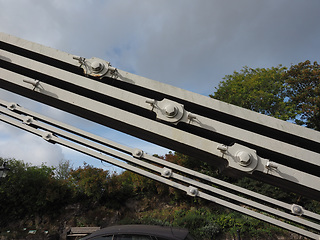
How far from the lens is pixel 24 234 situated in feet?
45.1

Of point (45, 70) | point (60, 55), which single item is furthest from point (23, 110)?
point (60, 55)

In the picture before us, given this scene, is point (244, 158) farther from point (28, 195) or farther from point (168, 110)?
point (28, 195)

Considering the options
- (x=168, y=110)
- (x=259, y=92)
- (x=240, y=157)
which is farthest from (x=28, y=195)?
(x=259, y=92)

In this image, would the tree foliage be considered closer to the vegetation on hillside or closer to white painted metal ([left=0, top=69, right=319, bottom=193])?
the vegetation on hillside

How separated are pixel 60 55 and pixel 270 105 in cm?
2126

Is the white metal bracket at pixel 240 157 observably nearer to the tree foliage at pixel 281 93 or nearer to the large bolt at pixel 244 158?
the large bolt at pixel 244 158

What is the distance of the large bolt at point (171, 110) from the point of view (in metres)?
Result: 4.38

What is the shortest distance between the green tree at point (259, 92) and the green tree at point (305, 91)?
2.49ft

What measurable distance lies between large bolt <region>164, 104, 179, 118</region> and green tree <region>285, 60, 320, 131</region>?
1975 cm

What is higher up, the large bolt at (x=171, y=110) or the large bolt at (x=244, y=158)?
the large bolt at (x=171, y=110)

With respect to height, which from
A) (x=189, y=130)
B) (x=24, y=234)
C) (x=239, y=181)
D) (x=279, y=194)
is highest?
(x=239, y=181)

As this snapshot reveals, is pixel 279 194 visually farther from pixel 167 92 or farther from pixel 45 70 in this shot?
pixel 45 70

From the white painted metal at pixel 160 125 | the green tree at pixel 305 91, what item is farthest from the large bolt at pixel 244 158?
the green tree at pixel 305 91

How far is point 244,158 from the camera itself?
4.02 m
